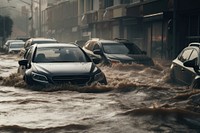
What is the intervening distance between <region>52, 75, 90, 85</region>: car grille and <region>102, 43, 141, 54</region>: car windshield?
6.91m

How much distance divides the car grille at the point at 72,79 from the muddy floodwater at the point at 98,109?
142mm

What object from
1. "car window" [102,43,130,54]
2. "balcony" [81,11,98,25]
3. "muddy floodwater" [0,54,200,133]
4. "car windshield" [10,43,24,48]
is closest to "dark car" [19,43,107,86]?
"muddy floodwater" [0,54,200,133]

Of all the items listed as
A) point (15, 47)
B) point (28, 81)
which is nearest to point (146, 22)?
point (15, 47)

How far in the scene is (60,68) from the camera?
32.5ft

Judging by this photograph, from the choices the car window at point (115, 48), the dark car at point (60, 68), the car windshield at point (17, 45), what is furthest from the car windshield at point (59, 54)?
the car windshield at point (17, 45)

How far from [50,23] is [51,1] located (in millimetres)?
8055

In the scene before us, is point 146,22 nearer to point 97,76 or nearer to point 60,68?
point 97,76

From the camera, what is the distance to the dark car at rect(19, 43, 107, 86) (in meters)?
9.69

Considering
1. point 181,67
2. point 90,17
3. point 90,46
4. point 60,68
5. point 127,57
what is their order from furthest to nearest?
point 90,17
point 90,46
point 127,57
point 181,67
point 60,68

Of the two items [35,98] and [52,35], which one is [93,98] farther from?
[52,35]

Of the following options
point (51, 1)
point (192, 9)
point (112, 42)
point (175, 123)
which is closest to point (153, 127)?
point (175, 123)

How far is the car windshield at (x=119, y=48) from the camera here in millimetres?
16828

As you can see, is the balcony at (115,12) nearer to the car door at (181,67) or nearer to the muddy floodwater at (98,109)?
the car door at (181,67)

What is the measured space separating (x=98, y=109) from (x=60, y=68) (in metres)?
2.10
